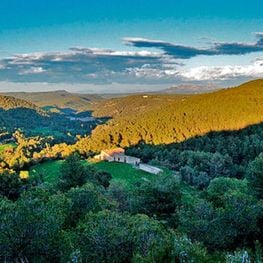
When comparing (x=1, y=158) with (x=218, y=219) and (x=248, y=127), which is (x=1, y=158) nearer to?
(x=248, y=127)

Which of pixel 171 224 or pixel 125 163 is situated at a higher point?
pixel 171 224

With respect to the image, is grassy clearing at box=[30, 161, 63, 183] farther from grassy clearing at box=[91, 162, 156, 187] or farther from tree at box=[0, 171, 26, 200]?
tree at box=[0, 171, 26, 200]

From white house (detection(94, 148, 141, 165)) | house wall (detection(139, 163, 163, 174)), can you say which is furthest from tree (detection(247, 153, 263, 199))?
white house (detection(94, 148, 141, 165))

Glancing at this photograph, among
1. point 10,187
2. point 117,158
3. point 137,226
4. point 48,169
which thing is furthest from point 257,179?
point 117,158

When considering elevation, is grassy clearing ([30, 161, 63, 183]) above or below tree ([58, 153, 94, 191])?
below

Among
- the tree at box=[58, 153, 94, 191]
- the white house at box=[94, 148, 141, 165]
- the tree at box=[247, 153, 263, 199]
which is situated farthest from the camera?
the white house at box=[94, 148, 141, 165]

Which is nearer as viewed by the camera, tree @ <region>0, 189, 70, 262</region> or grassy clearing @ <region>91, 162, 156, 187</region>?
tree @ <region>0, 189, 70, 262</region>

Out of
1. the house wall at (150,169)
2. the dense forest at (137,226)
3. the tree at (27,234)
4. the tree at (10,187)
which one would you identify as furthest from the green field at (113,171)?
the tree at (27,234)

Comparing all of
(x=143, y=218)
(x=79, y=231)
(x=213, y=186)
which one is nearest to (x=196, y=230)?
(x=143, y=218)

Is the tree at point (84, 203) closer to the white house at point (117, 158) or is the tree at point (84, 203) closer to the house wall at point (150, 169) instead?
the house wall at point (150, 169)
